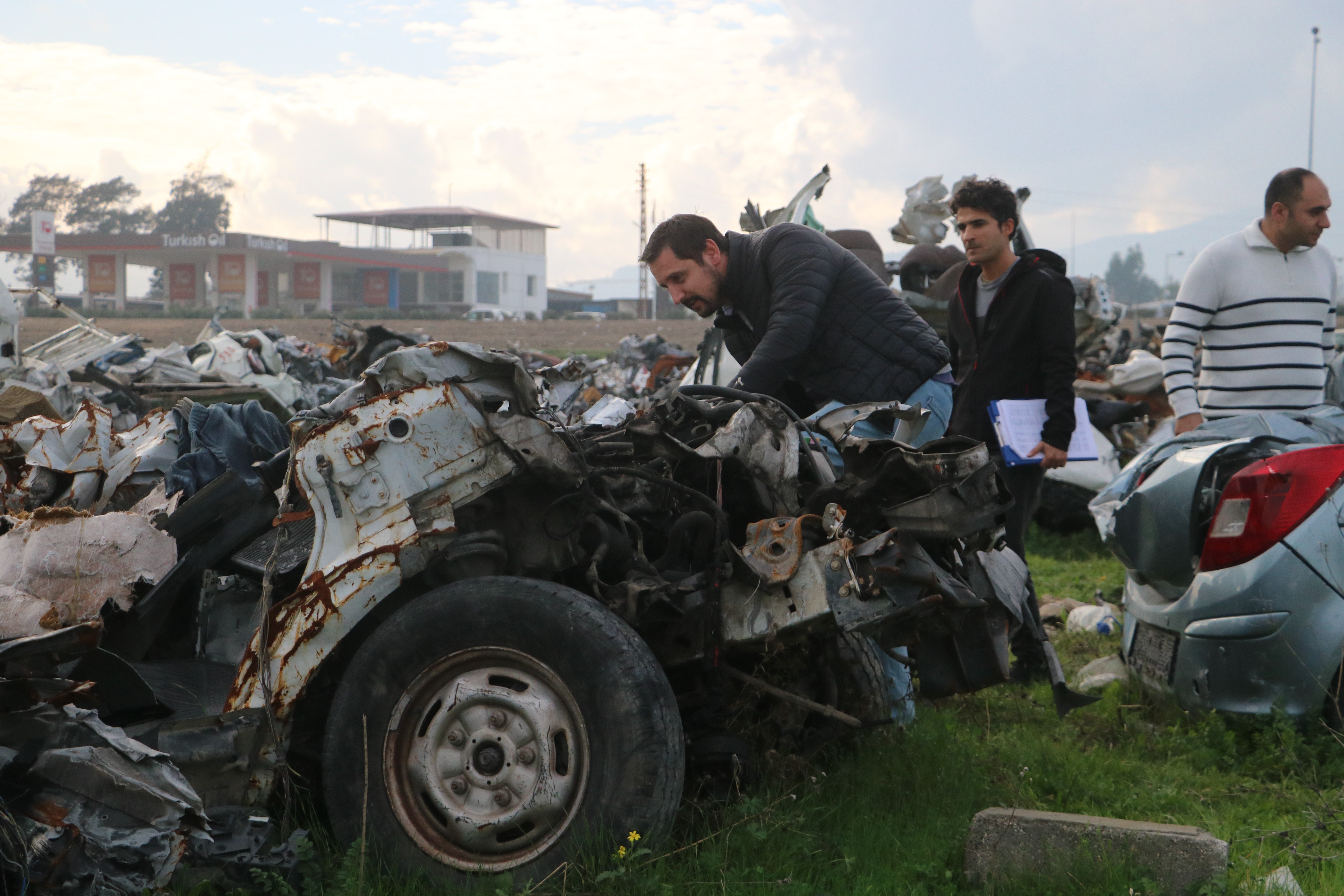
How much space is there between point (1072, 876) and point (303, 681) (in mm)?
2000

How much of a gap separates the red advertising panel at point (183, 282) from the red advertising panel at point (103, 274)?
338 cm

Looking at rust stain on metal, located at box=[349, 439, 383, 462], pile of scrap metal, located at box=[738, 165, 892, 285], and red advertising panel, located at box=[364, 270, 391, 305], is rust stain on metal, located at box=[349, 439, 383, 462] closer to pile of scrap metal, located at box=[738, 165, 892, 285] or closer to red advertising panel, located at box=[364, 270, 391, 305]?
pile of scrap metal, located at box=[738, 165, 892, 285]

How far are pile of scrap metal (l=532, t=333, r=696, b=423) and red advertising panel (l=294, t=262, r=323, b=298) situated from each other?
2283 inches

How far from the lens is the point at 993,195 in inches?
171

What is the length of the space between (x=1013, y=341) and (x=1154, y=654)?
1351 millimetres

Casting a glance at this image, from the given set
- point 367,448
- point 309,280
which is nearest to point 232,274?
point 309,280

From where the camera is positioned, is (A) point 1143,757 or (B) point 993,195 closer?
(A) point 1143,757

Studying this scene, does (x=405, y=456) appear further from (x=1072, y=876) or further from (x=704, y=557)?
(x=1072, y=876)

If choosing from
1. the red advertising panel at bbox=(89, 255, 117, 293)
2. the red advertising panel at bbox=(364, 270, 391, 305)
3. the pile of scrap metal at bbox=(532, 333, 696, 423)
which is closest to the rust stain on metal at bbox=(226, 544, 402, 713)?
the pile of scrap metal at bbox=(532, 333, 696, 423)

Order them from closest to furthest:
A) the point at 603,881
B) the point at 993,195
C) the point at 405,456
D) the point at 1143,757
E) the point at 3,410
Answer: the point at 603,881 < the point at 405,456 < the point at 1143,757 < the point at 993,195 < the point at 3,410

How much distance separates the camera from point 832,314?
3.90 metres

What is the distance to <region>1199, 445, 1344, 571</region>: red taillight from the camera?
334 cm

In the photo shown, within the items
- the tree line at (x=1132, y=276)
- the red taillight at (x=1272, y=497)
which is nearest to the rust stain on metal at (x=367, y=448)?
the red taillight at (x=1272, y=497)

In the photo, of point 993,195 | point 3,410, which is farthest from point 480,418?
point 3,410
